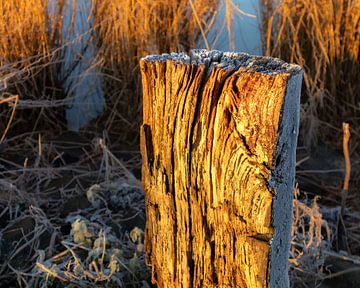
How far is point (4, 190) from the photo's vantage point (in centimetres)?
301

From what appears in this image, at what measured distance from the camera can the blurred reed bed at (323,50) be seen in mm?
4316

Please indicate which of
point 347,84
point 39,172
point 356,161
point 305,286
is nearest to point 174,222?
point 305,286

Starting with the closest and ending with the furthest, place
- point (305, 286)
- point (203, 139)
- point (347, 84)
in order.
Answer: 1. point (203, 139)
2. point (305, 286)
3. point (347, 84)

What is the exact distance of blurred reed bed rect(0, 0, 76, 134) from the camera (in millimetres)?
3934

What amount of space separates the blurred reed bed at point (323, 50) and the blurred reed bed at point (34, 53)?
1.53 meters

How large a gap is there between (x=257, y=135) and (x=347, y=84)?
348 cm

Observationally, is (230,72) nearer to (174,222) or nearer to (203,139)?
(203,139)

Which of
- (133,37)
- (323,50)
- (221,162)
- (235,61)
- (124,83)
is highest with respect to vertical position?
(235,61)

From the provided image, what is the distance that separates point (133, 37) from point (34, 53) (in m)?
0.70

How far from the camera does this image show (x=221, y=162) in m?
1.32

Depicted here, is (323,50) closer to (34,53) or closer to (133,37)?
(133,37)

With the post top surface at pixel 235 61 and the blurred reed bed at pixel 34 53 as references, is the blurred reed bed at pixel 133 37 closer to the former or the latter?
the blurred reed bed at pixel 34 53

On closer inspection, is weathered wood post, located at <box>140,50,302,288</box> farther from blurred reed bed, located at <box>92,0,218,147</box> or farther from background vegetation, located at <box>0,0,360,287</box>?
blurred reed bed, located at <box>92,0,218,147</box>

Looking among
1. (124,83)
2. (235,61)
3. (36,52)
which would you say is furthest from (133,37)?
(235,61)
